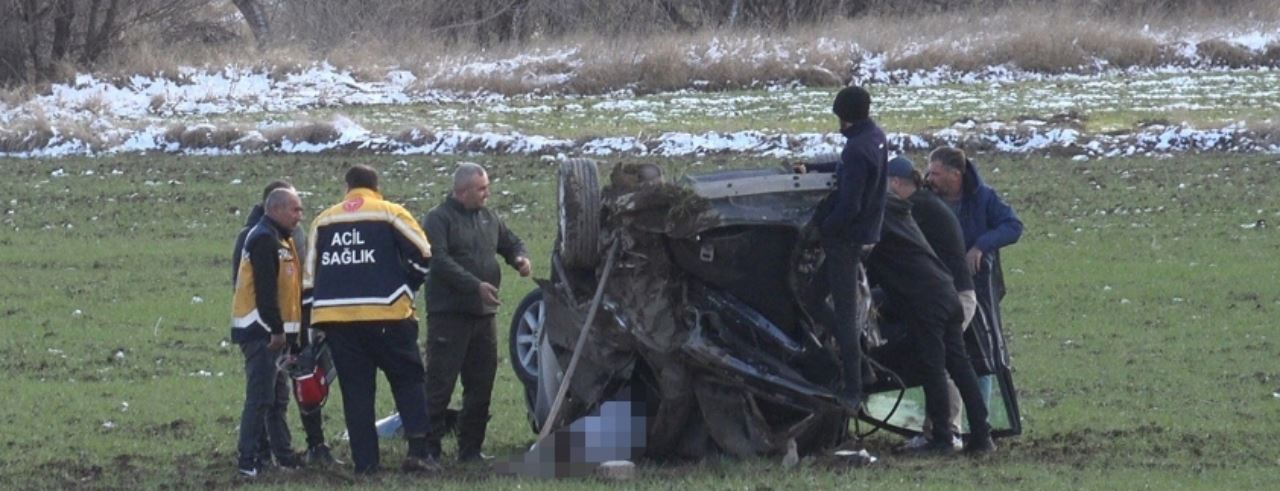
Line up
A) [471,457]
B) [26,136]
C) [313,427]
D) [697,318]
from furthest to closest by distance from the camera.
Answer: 1. [26,136]
2. [471,457]
3. [313,427]
4. [697,318]

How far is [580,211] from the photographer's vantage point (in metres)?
9.69

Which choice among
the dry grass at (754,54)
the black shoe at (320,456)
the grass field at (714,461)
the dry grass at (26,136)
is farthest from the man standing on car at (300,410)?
the dry grass at (754,54)

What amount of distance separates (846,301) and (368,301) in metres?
2.36

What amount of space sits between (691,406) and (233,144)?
2059cm

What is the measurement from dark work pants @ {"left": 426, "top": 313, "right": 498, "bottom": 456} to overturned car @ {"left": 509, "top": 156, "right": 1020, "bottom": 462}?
647 millimetres

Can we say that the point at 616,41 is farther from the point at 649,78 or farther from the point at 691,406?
the point at 691,406

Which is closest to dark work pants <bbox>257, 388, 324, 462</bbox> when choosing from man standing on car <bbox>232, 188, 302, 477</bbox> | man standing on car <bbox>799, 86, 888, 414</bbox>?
man standing on car <bbox>232, 188, 302, 477</bbox>

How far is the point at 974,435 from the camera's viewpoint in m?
9.98

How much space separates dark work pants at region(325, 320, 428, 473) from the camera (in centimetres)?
956

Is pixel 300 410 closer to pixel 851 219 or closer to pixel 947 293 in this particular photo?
pixel 851 219

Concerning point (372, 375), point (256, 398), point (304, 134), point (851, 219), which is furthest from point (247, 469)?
point (304, 134)

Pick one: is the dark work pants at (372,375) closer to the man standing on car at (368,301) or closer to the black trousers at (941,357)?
the man standing on car at (368,301)

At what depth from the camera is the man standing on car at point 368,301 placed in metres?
9.46

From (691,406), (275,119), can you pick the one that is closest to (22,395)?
(691,406)
